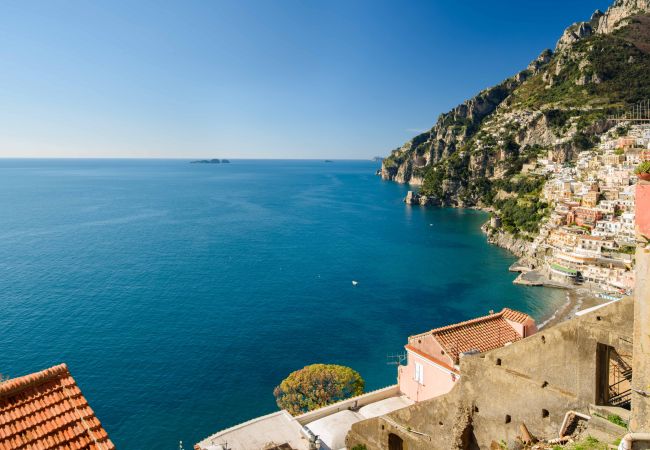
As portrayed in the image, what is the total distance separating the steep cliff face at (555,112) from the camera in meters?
107

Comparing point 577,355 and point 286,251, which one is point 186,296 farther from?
point 577,355

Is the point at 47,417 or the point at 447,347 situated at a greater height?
the point at 47,417

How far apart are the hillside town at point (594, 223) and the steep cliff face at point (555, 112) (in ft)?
26.6

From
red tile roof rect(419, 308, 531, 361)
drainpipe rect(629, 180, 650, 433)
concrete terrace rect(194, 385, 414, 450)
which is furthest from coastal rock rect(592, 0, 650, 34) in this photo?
drainpipe rect(629, 180, 650, 433)

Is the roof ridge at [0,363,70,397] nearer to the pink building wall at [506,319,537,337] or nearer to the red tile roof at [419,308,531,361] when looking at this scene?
the red tile roof at [419,308,531,361]

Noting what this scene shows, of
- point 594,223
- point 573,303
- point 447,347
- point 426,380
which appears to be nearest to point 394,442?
point 447,347

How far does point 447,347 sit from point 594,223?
59792 millimetres

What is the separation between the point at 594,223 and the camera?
214 ft

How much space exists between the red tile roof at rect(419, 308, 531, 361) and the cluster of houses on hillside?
4210cm

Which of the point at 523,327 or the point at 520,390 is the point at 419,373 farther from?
the point at 520,390

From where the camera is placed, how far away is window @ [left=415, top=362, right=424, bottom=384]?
18.9m

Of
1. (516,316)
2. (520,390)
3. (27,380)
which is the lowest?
(516,316)

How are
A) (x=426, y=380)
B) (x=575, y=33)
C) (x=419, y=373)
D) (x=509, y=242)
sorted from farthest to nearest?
(x=575, y=33) → (x=509, y=242) → (x=419, y=373) → (x=426, y=380)

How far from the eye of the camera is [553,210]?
2968 inches
